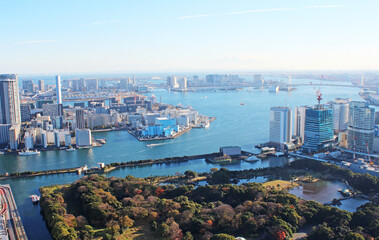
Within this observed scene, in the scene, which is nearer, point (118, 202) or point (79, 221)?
point (79, 221)

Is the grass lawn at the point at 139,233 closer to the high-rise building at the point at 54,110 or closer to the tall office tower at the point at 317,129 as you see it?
the tall office tower at the point at 317,129

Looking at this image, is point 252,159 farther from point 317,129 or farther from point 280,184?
point 280,184

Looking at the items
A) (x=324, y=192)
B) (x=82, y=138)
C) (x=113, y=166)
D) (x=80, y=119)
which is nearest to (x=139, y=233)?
(x=324, y=192)

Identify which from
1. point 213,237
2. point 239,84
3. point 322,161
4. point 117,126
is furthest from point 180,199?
point 239,84

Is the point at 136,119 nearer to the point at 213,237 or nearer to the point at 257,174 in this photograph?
the point at 257,174

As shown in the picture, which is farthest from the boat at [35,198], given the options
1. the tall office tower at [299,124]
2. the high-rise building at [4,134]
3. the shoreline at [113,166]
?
the tall office tower at [299,124]

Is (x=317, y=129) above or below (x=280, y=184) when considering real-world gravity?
above
